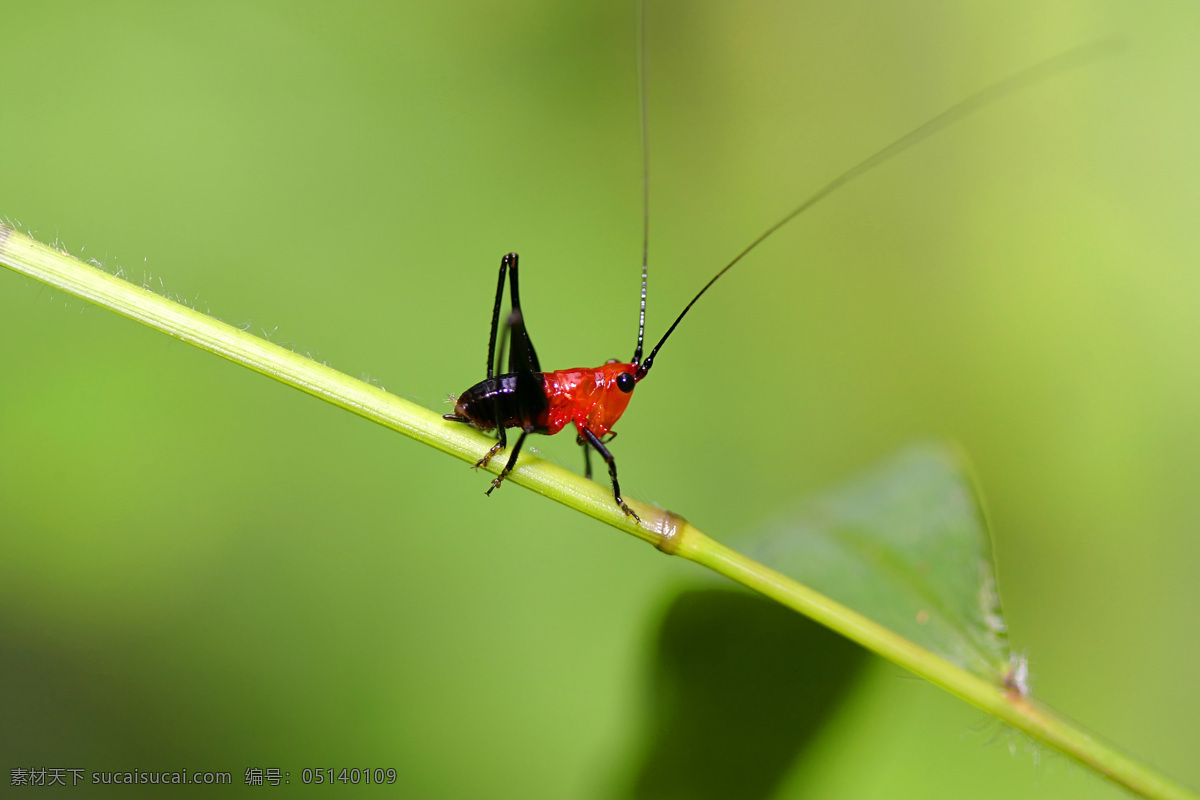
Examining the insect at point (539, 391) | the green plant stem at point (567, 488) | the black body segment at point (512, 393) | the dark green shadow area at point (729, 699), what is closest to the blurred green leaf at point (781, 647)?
the dark green shadow area at point (729, 699)

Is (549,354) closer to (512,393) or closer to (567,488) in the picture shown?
(512,393)

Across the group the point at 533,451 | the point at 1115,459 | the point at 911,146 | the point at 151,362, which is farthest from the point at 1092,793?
the point at 151,362

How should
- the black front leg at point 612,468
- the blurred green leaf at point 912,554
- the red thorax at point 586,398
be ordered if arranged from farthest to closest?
the red thorax at point 586,398 < the blurred green leaf at point 912,554 < the black front leg at point 612,468

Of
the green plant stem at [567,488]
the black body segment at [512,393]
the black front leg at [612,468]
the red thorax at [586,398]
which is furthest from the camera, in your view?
the red thorax at [586,398]

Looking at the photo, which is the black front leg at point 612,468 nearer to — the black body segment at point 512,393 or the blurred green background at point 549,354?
the black body segment at point 512,393

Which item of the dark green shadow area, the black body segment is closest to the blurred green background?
the dark green shadow area

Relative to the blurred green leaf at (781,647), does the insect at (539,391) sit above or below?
above

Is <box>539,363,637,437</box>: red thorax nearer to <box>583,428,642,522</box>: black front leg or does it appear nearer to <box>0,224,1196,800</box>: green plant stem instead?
<box>583,428,642,522</box>: black front leg
